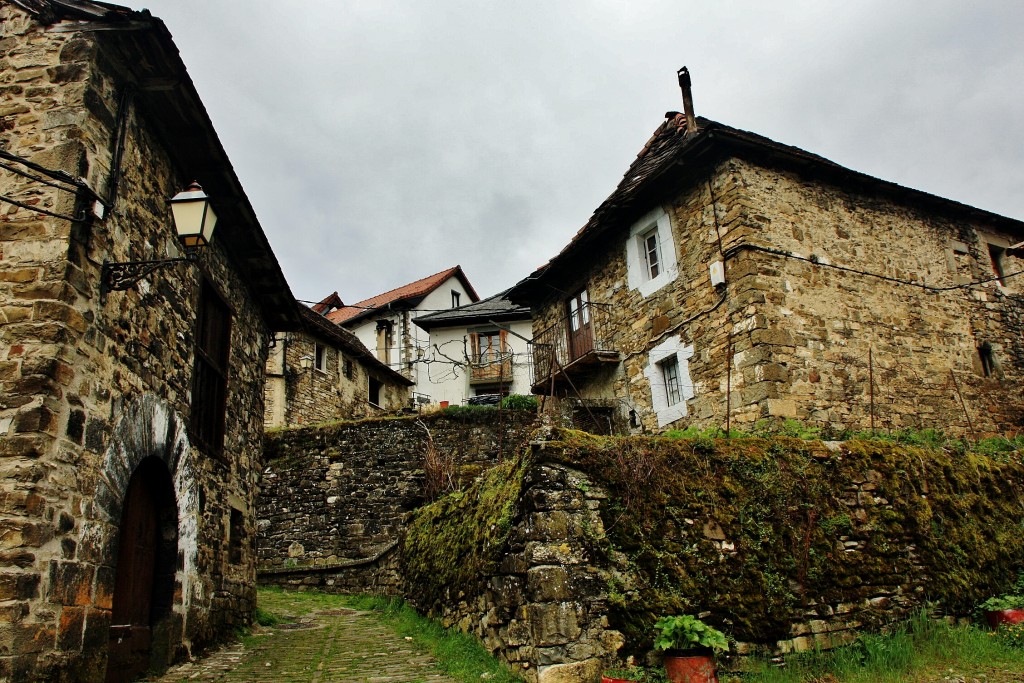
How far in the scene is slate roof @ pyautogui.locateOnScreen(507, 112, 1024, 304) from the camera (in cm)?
1116

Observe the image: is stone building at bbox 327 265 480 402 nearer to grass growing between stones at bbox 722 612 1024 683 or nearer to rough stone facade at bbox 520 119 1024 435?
rough stone facade at bbox 520 119 1024 435

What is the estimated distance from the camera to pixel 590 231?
13828 millimetres

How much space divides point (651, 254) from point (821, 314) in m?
3.33

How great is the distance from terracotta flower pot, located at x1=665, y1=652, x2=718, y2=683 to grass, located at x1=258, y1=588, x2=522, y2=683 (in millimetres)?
1236

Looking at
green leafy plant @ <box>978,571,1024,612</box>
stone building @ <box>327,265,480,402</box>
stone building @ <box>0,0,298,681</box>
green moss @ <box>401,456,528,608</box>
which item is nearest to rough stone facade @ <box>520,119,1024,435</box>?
green leafy plant @ <box>978,571,1024,612</box>

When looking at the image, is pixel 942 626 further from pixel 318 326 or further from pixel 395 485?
pixel 318 326

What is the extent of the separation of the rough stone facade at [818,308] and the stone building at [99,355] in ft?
23.3

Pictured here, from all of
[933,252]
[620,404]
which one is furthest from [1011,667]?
[933,252]

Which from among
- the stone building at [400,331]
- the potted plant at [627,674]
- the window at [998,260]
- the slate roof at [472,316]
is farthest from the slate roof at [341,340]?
the window at [998,260]

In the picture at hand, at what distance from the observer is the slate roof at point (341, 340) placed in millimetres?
22500

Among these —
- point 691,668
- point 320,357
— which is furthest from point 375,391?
point 691,668

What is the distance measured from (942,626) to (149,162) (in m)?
8.83

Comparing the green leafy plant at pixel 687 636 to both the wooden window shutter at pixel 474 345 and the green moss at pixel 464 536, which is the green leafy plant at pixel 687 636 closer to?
the green moss at pixel 464 536

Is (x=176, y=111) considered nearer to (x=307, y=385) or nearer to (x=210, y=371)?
(x=210, y=371)
